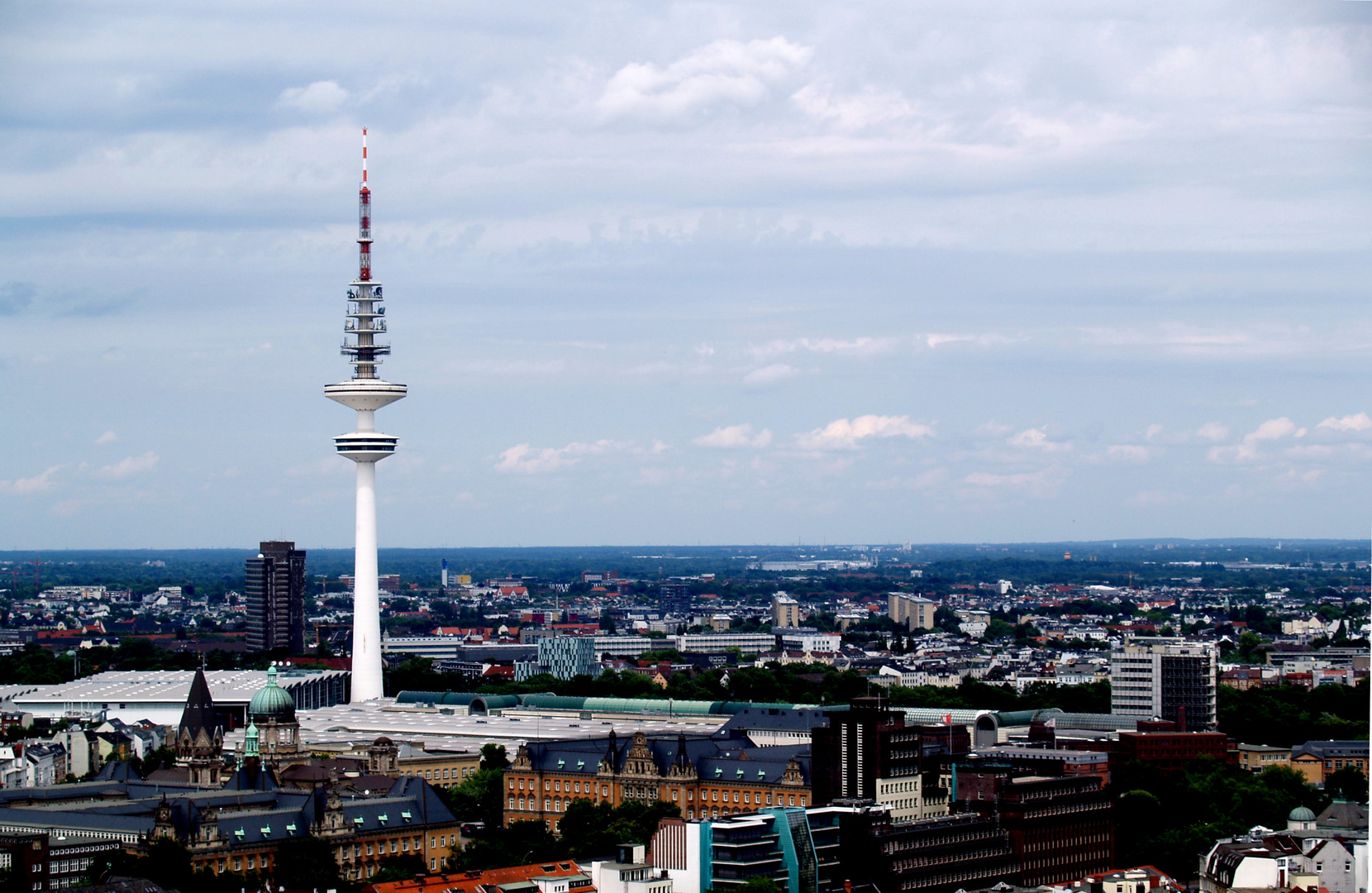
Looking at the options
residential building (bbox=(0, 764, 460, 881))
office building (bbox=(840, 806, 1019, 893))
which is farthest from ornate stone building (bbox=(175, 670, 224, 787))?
office building (bbox=(840, 806, 1019, 893))

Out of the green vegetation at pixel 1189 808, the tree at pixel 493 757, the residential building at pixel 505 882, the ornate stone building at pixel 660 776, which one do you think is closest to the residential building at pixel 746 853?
the residential building at pixel 505 882

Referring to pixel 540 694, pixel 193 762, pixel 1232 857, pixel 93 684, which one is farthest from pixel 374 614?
pixel 1232 857

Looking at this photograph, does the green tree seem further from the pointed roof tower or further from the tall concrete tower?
the tall concrete tower

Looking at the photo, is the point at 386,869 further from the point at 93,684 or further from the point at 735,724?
the point at 93,684

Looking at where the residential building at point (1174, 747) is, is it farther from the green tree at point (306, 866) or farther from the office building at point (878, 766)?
the green tree at point (306, 866)

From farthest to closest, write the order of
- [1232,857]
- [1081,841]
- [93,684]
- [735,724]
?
1. [93,684]
2. [735,724]
3. [1081,841]
4. [1232,857]

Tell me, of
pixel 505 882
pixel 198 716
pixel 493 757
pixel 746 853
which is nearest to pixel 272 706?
pixel 198 716
